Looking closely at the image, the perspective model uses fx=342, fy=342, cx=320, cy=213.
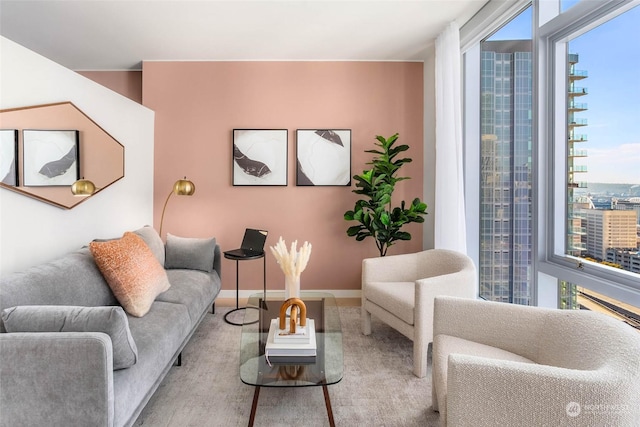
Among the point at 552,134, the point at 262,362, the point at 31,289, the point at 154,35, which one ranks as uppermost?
the point at 154,35

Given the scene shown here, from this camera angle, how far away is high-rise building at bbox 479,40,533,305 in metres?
2.61

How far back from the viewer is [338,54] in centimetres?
380

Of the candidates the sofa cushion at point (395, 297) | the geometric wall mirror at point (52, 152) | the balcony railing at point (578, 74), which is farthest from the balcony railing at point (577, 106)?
the geometric wall mirror at point (52, 152)

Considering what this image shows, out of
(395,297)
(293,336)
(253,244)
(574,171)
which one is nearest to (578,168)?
(574,171)

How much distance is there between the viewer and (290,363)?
179 cm

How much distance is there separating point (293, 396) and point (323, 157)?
2.59 metres

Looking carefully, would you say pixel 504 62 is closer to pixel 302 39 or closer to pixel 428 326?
pixel 302 39

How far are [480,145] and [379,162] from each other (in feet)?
3.16

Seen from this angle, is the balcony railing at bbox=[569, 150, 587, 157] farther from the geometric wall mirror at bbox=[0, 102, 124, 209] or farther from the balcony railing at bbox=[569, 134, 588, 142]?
the geometric wall mirror at bbox=[0, 102, 124, 209]

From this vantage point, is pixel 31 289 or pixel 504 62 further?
pixel 504 62

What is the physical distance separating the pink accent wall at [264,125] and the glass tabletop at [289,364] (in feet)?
4.66

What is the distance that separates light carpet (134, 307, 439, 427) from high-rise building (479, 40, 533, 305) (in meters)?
1.04

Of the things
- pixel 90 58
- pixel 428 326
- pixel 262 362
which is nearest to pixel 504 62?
pixel 428 326

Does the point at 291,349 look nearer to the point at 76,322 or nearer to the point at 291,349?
the point at 291,349
